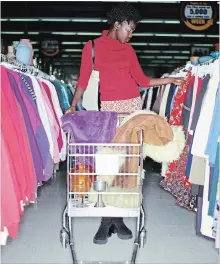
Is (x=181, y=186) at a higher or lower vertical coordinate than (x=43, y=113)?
lower

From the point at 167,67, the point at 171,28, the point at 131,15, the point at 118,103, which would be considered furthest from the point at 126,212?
the point at 167,67

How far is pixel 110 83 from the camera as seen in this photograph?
A: 11.8 ft

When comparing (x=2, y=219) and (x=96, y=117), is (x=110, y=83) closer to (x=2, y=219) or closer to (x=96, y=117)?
(x=96, y=117)

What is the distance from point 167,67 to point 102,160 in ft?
99.7

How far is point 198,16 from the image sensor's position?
999cm

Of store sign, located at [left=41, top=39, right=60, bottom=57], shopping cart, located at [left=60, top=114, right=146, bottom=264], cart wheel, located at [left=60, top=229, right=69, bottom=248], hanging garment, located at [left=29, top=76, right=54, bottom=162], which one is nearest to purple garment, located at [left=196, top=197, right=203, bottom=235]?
shopping cart, located at [left=60, top=114, right=146, bottom=264]

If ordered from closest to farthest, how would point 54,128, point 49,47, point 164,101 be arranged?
point 54,128 < point 164,101 < point 49,47

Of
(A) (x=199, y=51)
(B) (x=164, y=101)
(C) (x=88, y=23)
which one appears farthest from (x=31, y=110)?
(A) (x=199, y=51)

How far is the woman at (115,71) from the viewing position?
349 cm

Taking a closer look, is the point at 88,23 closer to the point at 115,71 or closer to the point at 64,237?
the point at 115,71

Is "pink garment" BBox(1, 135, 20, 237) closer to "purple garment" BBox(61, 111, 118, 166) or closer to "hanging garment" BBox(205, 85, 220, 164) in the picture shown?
"purple garment" BBox(61, 111, 118, 166)

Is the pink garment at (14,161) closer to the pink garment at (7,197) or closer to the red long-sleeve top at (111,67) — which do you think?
the pink garment at (7,197)

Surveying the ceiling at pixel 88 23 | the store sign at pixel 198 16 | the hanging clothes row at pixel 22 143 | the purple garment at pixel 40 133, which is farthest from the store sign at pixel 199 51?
the purple garment at pixel 40 133

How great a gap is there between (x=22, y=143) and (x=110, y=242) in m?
1.08
